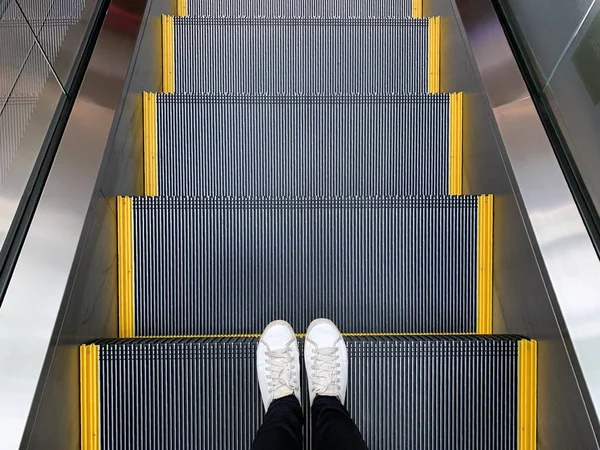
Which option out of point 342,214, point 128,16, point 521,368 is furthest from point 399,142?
point 128,16

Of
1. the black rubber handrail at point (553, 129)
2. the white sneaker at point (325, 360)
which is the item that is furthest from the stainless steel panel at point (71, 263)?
the black rubber handrail at point (553, 129)

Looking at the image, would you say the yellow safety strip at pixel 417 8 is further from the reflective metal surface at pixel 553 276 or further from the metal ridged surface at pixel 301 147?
the reflective metal surface at pixel 553 276

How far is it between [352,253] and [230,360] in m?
0.61

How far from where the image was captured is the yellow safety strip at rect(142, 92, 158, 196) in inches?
102

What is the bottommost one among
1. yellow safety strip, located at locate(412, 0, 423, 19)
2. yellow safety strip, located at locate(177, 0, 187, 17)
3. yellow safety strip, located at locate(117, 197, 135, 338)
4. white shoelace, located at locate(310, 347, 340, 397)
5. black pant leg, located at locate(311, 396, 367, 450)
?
black pant leg, located at locate(311, 396, 367, 450)

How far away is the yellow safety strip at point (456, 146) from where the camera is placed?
2570mm

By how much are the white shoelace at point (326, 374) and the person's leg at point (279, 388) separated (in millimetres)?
88

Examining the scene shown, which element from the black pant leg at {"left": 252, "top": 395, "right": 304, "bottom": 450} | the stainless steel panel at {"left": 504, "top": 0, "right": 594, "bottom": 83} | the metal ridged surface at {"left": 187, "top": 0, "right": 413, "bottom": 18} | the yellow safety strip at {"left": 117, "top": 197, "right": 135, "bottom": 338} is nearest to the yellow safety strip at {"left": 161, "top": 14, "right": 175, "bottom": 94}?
the metal ridged surface at {"left": 187, "top": 0, "right": 413, "bottom": 18}

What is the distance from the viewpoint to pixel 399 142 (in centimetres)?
260

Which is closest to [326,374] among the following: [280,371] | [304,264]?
[280,371]

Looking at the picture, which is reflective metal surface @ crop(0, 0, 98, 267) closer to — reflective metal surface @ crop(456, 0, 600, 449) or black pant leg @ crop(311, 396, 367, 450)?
black pant leg @ crop(311, 396, 367, 450)

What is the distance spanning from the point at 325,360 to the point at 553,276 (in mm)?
712

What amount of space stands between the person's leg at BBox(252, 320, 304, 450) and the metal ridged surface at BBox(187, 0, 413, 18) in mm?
2265

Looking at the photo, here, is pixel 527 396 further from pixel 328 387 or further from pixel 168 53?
pixel 168 53
